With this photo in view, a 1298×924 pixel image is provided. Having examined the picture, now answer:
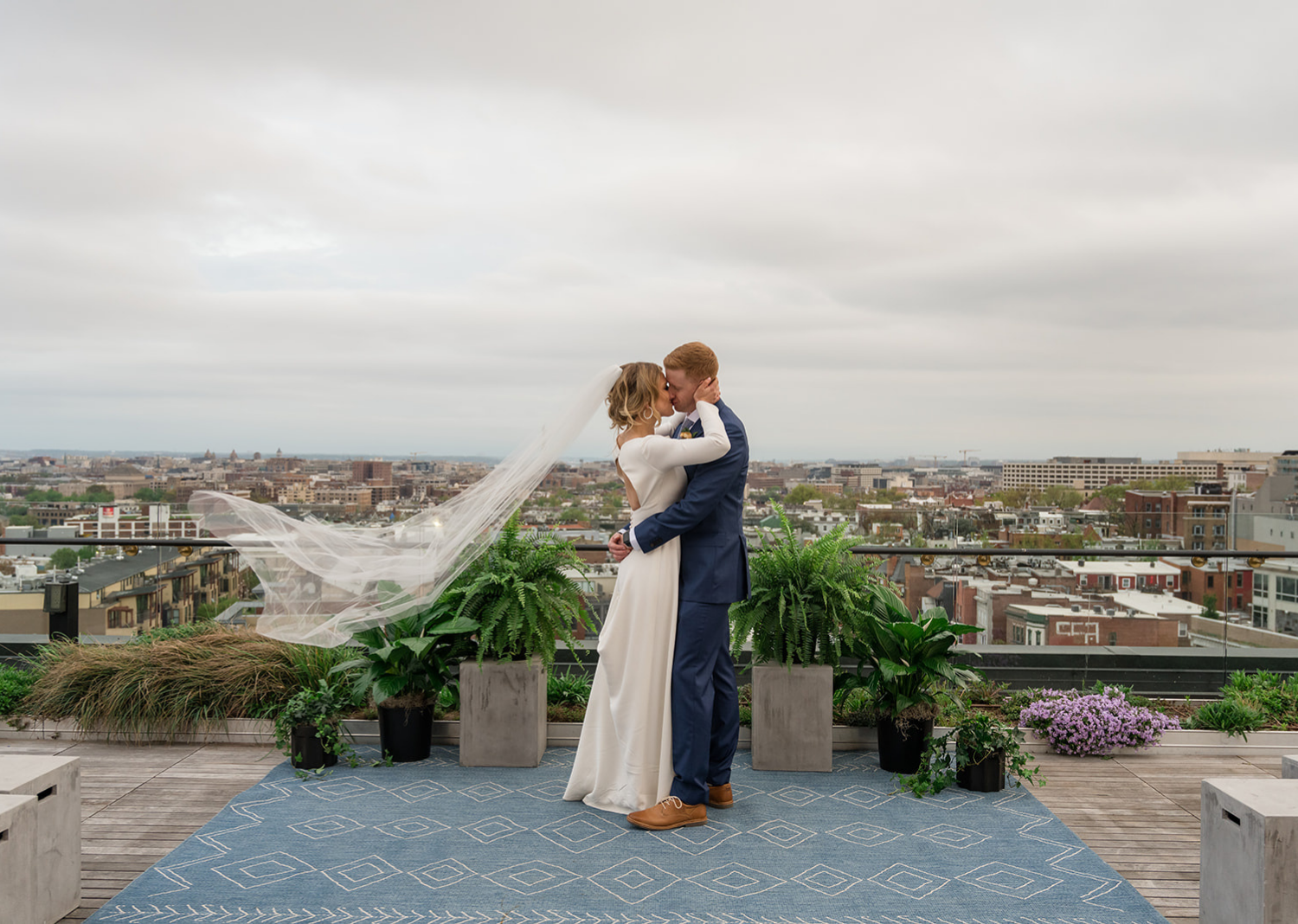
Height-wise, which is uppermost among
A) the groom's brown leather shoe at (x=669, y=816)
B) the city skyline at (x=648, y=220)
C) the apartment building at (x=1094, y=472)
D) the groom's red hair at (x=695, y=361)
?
the city skyline at (x=648, y=220)

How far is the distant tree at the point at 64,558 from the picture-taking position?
17.4 ft

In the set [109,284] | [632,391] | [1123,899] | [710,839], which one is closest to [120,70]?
[109,284]

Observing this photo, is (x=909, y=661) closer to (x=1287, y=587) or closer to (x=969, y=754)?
(x=969, y=754)

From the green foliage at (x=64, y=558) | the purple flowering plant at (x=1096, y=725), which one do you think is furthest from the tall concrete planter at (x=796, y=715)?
the green foliage at (x=64, y=558)

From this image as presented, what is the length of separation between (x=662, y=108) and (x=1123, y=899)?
7581mm

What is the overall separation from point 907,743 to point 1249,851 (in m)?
1.76

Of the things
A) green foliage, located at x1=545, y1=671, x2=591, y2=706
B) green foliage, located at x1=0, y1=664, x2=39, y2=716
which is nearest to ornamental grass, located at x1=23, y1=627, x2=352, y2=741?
green foliage, located at x1=0, y1=664, x2=39, y2=716

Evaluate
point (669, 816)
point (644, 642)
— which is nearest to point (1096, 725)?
point (669, 816)

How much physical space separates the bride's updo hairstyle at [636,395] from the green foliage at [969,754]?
82.8 inches

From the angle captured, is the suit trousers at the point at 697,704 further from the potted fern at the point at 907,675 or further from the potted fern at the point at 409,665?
the potted fern at the point at 409,665

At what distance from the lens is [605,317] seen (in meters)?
11.4

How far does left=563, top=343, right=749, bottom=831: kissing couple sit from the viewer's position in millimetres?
3303

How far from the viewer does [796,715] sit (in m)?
3.99

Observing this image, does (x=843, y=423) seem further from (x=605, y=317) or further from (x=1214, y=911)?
(x=1214, y=911)
